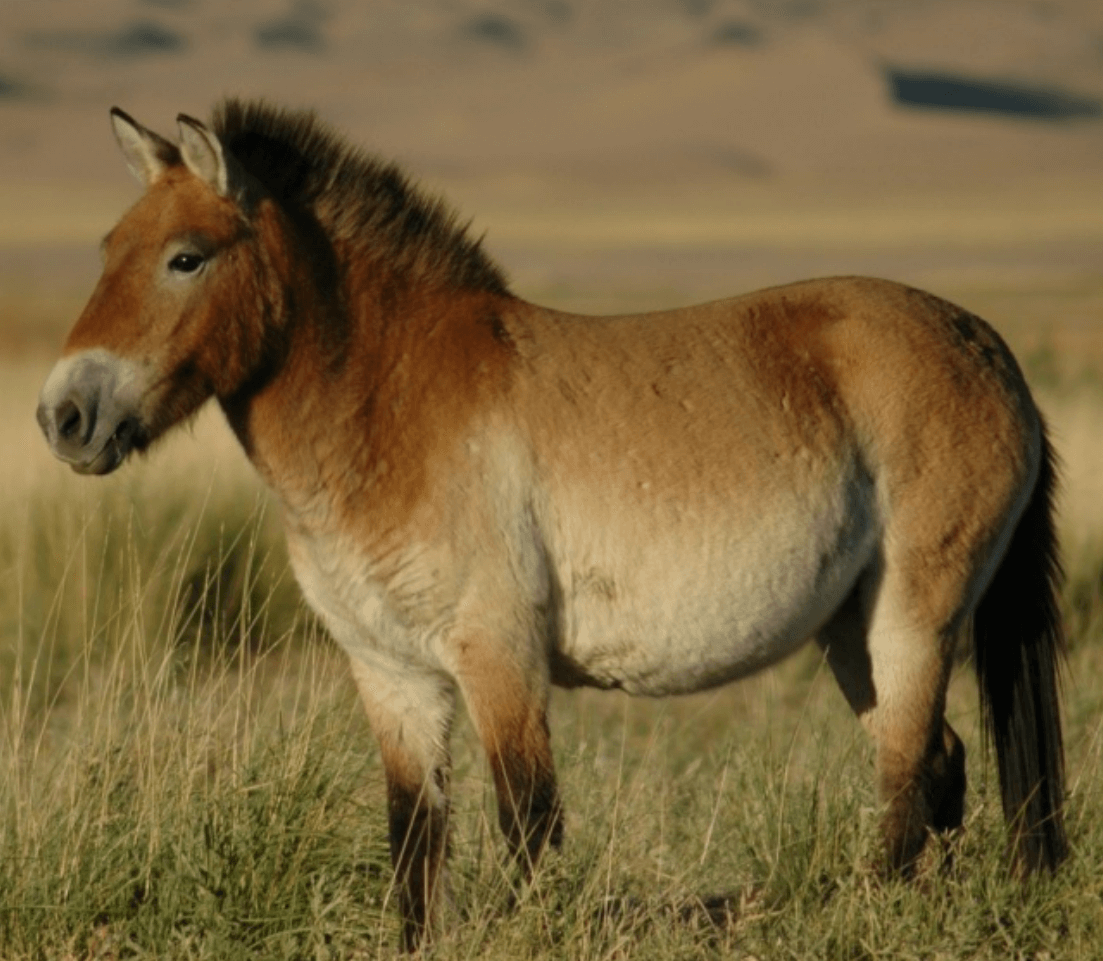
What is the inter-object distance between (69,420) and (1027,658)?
3052 mm

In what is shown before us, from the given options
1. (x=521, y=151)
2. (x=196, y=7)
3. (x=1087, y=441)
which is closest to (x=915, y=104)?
(x=521, y=151)

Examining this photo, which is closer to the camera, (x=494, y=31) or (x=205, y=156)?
(x=205, y=156)

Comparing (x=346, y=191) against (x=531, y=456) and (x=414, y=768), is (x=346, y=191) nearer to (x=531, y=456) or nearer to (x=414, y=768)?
(x=531, y=456)

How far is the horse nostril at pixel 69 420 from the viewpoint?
4676 millimetres

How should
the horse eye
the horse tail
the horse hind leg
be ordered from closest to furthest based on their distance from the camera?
the horse eye
the horse hind leg
the horse tail

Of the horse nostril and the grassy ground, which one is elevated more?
the horse nostril

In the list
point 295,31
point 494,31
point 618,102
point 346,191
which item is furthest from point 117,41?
point 346,191

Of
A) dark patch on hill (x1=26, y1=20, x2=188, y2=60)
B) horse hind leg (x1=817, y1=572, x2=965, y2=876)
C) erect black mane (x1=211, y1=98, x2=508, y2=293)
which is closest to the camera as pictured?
erect black mane (x1=211, y1=98, x2=508, y2=293)

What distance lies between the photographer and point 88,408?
4.70 meters

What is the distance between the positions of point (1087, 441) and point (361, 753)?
334 inches

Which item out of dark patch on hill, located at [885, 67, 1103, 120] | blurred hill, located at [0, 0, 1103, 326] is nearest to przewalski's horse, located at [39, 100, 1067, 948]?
blurred hill, located at [0, 0, 1103, 326]

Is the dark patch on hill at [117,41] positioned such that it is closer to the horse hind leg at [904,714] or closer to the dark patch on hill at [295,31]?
the dark patch on hill at [295,31]

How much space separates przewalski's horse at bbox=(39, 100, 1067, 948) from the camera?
485 cm

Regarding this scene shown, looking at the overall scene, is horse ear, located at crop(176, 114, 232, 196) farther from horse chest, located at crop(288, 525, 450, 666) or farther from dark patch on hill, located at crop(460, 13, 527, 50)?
dark patch on hill, located at crop(460, 13, 527, 50)
